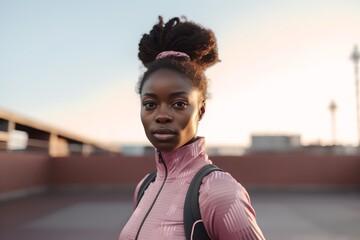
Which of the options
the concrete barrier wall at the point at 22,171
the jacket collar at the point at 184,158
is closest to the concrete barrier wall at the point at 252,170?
the concrete barrier wall at the point at 22,171

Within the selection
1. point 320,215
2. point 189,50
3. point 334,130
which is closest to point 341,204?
point 320,215

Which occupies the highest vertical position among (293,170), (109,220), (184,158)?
(184,158)

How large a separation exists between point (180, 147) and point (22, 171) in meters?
13.3

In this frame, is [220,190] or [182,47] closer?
[220,190]

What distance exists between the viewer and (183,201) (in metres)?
1.20

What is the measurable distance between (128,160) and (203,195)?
14.6m

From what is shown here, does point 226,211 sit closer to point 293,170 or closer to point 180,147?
point 180,147

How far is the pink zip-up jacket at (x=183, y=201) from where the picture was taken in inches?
41.4

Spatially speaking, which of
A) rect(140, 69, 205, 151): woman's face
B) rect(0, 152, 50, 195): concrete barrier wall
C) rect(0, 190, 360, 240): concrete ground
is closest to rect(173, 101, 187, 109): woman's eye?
rect(140, 69, 205, 151): woman's face

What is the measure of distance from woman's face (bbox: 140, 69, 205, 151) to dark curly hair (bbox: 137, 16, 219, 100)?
5 cm

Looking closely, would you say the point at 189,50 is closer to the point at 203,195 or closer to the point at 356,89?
the point at 203,195

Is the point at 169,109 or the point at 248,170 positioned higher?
the point at 169,109

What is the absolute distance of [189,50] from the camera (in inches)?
57.1

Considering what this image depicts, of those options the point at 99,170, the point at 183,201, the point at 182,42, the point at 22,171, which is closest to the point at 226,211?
the point at 183,201
